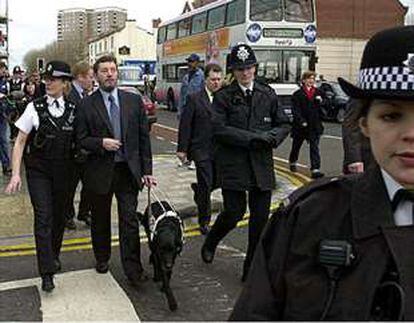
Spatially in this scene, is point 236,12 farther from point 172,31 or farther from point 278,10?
point 172,31

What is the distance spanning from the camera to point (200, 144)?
762cm

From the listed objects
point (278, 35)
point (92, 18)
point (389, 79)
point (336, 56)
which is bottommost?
point (389, 79)

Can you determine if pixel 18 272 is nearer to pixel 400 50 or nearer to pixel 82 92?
pixel 82 92

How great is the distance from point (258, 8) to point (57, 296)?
1852cm

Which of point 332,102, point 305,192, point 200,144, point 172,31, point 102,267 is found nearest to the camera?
point 305,192

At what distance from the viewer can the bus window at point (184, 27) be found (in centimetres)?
2986

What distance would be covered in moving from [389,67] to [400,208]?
336mm

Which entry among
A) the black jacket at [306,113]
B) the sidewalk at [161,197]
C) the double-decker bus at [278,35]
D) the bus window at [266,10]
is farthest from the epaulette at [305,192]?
the bus window at [266,10]

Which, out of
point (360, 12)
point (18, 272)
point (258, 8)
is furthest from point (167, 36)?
point (18, 272)

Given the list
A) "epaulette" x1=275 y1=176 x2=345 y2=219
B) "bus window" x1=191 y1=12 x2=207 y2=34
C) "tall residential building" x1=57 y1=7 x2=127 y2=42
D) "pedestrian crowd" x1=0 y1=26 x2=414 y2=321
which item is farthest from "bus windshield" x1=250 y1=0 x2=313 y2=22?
"tall residential building" x1=57 y1=7 x2=127 y2=42

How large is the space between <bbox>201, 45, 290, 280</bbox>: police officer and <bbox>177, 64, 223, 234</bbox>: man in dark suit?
5.94ft

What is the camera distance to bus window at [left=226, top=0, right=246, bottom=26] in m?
22.9

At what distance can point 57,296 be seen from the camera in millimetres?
5164

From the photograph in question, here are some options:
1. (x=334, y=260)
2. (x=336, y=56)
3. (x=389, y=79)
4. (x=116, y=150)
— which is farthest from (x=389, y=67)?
(x=336, y=56)
